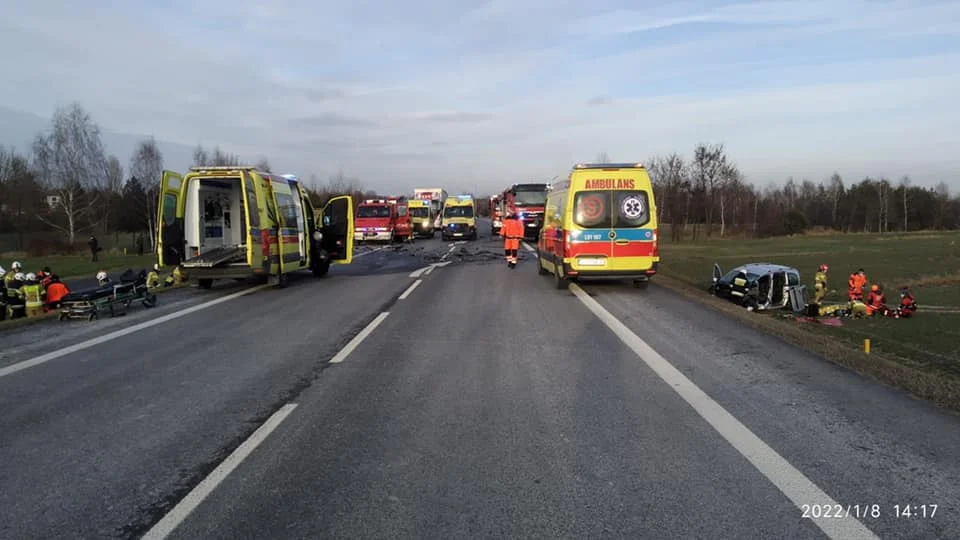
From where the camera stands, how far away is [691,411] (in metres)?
5.85

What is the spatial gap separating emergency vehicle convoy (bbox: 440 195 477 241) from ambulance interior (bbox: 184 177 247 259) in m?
27.0

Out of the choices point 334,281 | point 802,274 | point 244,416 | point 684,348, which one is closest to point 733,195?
point 802,274

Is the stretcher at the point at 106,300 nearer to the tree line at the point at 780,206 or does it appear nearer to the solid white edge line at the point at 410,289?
the solid white edge line at the point at 410,289

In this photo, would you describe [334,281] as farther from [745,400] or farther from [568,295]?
[745,400]

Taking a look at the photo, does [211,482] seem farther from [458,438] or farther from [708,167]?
[708,167]

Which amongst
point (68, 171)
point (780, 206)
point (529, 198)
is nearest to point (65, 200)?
point (68, 171)

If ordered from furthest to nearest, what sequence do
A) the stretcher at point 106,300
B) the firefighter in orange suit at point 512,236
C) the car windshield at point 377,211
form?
1. the car windshield at point 377,211
2. the firefighter in orange suit at point 512,236
3. the stretcher at point 106,300

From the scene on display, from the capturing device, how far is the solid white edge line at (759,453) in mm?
3702

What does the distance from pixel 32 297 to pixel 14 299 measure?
1.51 ft

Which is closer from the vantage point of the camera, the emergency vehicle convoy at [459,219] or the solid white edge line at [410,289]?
the solid white edge line at [410,289]

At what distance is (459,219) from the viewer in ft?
144

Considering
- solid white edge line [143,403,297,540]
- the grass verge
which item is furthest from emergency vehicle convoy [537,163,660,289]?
solid white edge line [143,403,297,540]
